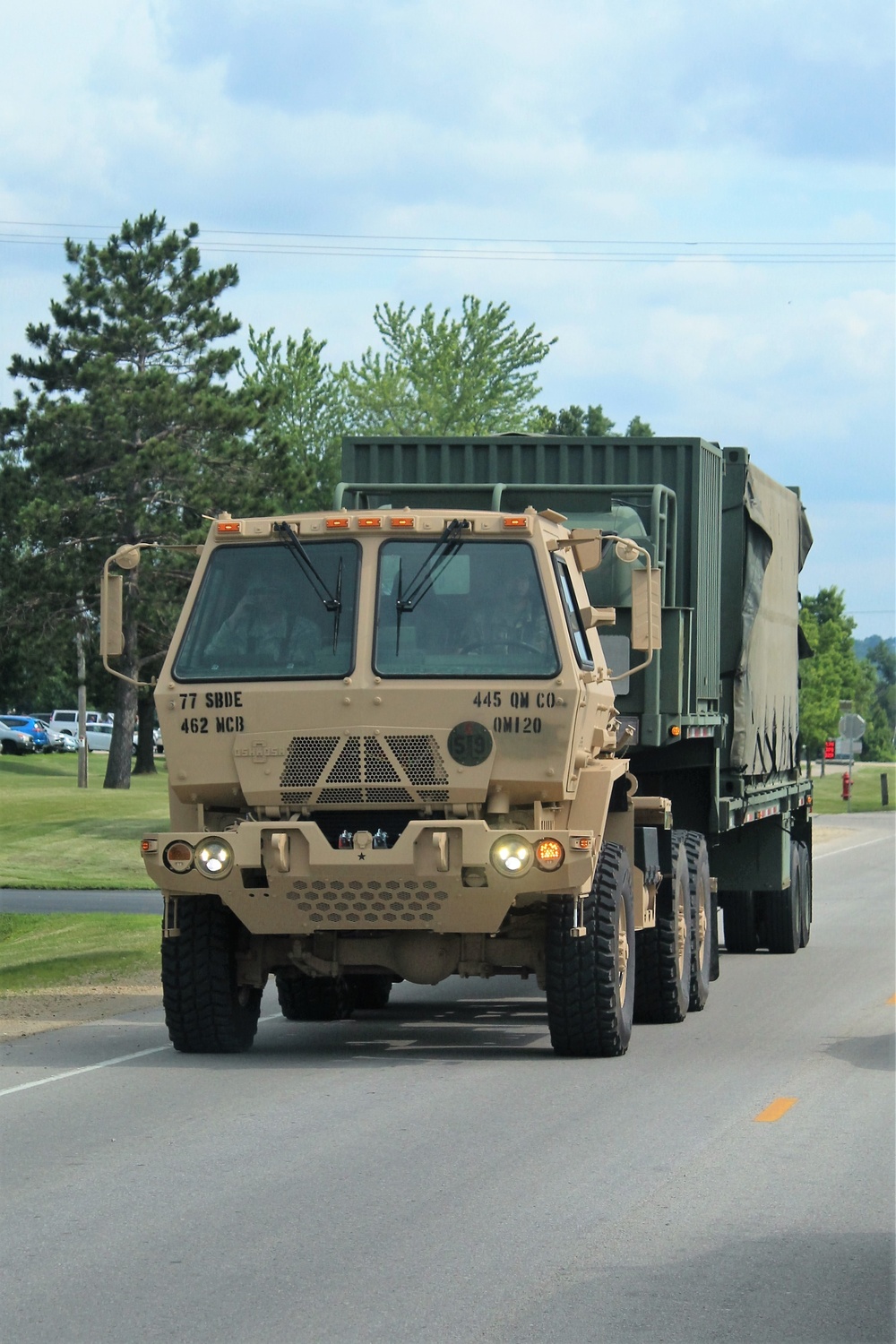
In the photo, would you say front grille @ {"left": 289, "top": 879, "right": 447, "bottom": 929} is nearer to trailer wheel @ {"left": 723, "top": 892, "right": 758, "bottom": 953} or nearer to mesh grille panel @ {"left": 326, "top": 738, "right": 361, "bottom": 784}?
mesh grille panel @ {"left": 326, "top": 738, "right": 361, "bottom": 784}

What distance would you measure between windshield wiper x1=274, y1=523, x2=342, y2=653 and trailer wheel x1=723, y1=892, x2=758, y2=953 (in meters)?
9.20

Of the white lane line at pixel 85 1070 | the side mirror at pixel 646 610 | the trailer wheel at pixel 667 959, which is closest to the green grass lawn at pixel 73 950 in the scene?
the white lane line at pixel 85 1070

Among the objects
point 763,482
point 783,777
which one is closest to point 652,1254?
point 763,482

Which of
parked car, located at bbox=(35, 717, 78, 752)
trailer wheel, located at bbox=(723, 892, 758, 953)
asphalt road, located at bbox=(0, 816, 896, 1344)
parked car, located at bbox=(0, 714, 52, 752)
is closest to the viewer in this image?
asphalt road, located at bbox=(0, 816, 896, 1344)

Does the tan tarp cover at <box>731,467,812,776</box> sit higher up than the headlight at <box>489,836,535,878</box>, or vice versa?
the tan tarp cover at <box>731,467,812,776</box>

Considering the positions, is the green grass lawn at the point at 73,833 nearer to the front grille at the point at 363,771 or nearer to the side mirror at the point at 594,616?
the side mirror at the point at 594,616

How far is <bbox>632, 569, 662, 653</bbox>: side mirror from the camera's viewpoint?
12.0 m

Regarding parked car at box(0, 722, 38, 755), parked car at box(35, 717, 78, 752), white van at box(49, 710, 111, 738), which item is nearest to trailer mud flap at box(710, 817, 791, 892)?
parked car at box(0, 722, 38, 755)

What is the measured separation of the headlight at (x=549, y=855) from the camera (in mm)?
11234

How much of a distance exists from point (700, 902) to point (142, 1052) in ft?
15.4

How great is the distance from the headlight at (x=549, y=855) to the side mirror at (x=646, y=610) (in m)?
1.39

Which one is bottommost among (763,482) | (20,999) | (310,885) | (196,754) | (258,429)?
(20,999)

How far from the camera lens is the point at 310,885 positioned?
11.4 metres

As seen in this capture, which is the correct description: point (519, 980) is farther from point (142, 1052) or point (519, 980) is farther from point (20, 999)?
point (142, 1052)
